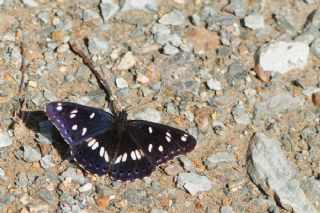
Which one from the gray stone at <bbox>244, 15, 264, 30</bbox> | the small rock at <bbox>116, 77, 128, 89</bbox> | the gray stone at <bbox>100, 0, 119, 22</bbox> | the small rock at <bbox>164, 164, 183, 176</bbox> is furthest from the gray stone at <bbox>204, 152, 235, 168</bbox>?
the gray stone at <bbox>100, 0, 119, 22</bbox>

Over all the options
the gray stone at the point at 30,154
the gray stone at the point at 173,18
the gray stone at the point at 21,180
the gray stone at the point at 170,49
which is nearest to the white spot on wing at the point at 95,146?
the gray stone at the point at 30,154

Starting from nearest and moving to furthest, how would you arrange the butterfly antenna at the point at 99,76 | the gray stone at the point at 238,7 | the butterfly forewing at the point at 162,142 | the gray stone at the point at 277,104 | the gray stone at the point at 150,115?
1. the butterfly forewing at the point at 162,142
2. the gray stone at the point at 150,115
3. the butterfly antenna at the point at 99,76
4. the gray stone at the point at 277,104
5. the gray stone at the point at 238,7

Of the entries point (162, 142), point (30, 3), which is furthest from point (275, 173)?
point (30, 3)

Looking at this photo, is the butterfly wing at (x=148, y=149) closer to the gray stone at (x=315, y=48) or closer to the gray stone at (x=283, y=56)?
the gray stone at (x=283, y=56)

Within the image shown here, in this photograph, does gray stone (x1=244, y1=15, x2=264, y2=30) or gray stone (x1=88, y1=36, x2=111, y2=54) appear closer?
gray stone (x1=88, y1=36, x2=111, y2=54)

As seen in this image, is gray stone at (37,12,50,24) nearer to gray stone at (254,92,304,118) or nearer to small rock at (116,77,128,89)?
small rock at (116,77,128,89)

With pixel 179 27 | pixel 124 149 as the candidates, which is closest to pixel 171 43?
pixel 179 27

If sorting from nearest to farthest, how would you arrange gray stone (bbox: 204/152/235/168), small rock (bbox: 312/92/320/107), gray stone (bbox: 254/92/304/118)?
gray stone (bbox: 204/152/235/168), gray stone (bbox: 254/92/304/118), small rock (bbox: 312/92/320/107)

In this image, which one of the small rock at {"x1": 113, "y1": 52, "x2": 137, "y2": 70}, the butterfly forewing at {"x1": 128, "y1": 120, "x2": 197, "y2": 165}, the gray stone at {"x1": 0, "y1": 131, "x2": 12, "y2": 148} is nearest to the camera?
the butterfly forewing at {"x1": 128, "y1": 120, "x2": 197, "y2": 165}
